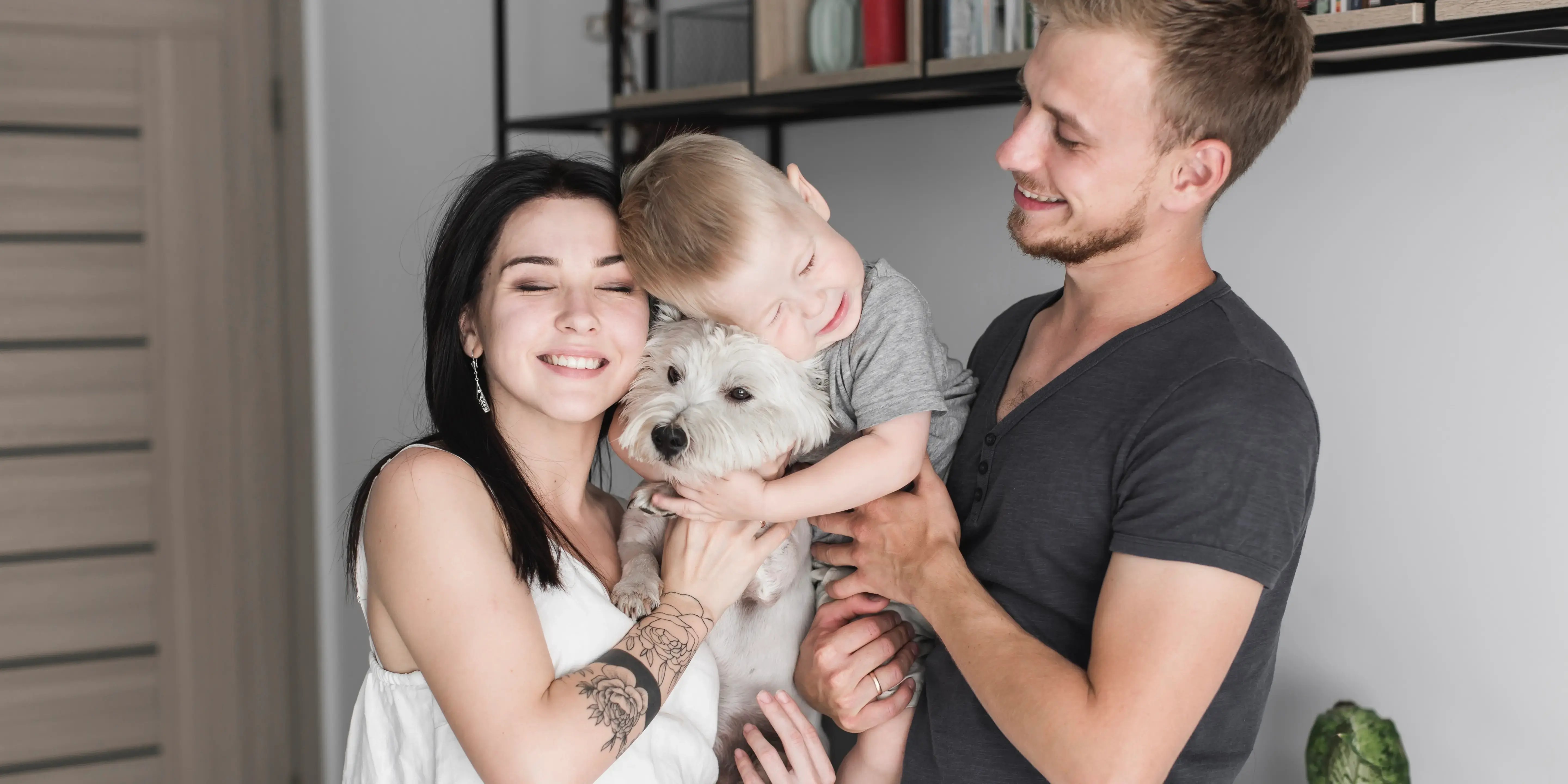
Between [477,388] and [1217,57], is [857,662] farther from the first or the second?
[1217,57]

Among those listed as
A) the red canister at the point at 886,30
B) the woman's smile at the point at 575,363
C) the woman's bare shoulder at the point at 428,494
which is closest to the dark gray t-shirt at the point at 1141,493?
the woman's smile at the point at 575,363

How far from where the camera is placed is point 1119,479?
1.27m

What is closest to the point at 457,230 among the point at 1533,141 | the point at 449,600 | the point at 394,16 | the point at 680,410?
the point at 680,410

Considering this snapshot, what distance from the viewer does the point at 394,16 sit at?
11.2 feet

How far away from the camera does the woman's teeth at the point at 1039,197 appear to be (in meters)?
1.36

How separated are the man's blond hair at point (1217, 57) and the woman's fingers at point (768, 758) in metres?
0.91

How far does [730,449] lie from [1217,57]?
700 millimetres

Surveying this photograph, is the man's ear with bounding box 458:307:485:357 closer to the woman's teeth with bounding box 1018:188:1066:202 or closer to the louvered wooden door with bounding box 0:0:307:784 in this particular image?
the woman's teeth with bounding box 1018:188:1066:202

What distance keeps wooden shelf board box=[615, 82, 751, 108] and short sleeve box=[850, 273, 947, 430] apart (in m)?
1.02

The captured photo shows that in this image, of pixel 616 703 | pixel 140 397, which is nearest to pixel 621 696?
pixel 616 703

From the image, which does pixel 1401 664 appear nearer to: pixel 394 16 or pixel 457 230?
pixel 457 230

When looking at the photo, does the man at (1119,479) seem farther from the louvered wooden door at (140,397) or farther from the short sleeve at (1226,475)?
the louvered wooden door at (140,397)

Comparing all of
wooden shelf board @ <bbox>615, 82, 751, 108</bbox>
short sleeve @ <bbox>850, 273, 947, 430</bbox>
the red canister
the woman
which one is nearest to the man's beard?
short sleeve @ <bbox>850, 273, 947, 430</bbox>

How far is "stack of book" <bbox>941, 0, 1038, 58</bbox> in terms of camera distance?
1.98m
